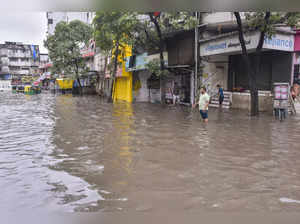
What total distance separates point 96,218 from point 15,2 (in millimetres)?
2736

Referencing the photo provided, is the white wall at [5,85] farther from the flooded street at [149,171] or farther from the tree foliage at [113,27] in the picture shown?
the flooded street at [149,171]

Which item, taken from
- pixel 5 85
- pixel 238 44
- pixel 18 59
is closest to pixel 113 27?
pixel 238 44

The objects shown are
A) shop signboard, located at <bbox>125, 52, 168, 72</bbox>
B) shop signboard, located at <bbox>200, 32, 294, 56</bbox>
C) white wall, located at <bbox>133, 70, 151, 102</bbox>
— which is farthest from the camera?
white wall, located at <bbox>133, 70, 151, 102</bbox>

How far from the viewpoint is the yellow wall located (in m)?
28.1

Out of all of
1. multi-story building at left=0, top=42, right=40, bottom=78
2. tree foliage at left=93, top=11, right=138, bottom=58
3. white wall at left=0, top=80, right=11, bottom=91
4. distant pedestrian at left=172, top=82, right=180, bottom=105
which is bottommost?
distant pedestrian at left=172, top=82, right=180, bottom=105

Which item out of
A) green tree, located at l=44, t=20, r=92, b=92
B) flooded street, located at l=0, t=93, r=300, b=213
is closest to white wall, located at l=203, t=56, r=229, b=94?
flooded street, located at l=0, t=93, r=300, b=213

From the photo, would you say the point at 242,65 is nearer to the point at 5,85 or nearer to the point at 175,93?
the point at 175,93

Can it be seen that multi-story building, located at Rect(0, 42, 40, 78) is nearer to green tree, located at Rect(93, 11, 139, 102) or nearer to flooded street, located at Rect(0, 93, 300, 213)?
green tree, located at Rect(93, 11, 139, 102)

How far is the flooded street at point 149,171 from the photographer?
388cm

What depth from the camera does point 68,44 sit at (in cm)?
3762

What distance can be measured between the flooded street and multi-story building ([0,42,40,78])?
7517cm

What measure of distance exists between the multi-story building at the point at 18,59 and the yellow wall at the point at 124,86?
→ 52.5 meters

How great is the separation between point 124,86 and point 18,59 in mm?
58963

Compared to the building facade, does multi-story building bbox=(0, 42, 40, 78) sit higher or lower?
higher
